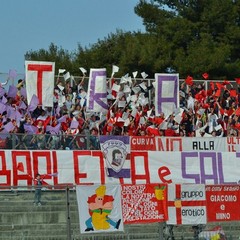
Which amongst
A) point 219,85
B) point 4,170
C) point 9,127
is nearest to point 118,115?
point 9,127

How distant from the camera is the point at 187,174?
2841cm

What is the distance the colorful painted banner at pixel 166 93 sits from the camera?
98.2 ft

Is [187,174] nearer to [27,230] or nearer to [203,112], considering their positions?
[203,112]

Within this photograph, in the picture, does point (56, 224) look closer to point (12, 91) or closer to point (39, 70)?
point (12, 91)

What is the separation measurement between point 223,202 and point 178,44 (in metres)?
31.8

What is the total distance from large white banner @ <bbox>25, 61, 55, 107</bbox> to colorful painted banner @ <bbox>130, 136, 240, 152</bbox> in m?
2.81

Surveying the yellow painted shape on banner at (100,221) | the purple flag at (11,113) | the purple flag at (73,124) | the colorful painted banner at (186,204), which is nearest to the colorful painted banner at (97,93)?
the purple flag at (73,124)

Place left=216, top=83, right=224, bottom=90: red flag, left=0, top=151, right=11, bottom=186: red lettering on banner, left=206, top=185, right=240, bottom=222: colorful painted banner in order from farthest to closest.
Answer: left=216, top=83, right=224, bottom=90: red flag → left=0, top=151, right=11, bottom=186: red lettering on banner → left=206, top=185, right=240, bottom=222: colorful painted banner

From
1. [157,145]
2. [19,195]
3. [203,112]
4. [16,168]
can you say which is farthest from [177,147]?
[19,195]

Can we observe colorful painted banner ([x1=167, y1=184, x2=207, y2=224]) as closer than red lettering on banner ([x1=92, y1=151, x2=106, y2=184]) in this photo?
Yes

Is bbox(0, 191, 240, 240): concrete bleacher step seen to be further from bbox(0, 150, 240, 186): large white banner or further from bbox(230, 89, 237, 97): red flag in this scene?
bbox(230, 89, 237, 97): red flag

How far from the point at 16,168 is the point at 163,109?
6.31 metres

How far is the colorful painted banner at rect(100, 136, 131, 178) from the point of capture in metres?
27.0

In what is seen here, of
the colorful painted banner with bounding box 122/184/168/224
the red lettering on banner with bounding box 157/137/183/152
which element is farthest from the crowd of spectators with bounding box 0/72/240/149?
the colorful painted banner with bounding box 122/184/168/224
